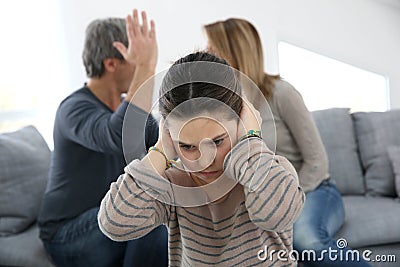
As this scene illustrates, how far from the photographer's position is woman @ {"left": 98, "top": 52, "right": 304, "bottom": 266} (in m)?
0.82

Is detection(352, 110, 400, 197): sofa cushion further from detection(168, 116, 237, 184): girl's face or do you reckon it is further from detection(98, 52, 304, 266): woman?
detection(168, 116, 237, 184): girl's face

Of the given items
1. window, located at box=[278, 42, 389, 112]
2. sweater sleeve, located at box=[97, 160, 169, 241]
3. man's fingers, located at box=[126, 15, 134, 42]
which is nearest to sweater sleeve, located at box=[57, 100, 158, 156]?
man's fingers, located at box=[126, 15, 134, 42]

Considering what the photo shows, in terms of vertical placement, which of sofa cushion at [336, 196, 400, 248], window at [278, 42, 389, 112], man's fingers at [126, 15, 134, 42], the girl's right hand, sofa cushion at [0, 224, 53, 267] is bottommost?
sofa cushion at [336, 196, 400, 248]

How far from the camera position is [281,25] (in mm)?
3205

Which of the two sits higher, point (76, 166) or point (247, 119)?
point (247, 119)

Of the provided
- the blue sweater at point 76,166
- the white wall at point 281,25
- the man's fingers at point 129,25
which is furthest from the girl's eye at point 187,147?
the white wall at point 281,25

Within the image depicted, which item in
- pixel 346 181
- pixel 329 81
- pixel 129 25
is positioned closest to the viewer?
pixel 129 25

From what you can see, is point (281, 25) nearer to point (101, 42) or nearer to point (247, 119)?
point (101, 42)

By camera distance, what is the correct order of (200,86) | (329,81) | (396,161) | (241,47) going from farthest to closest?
1. (329,81)
2. (396,161)
3. (241,47)
4. (200,86)

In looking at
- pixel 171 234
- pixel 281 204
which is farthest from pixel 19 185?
pixel 281 204

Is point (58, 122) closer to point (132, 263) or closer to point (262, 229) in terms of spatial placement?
point (132, 263)

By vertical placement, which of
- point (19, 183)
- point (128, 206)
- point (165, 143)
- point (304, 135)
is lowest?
point (19, 183)

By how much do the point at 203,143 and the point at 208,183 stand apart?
83 millimetres

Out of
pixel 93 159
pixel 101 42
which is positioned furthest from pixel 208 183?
pixel 101 42
